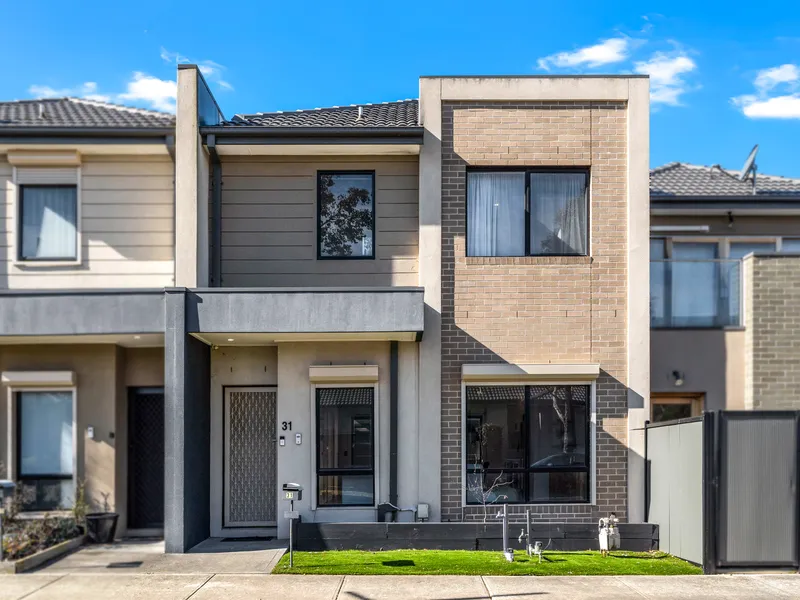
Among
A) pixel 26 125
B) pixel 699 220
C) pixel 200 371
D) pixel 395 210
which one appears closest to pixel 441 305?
pixel 395 210

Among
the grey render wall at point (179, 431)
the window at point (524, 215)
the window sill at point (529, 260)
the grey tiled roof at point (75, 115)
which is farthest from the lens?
the grey tiled roof at point (75, 115)

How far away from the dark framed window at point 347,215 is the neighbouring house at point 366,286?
0.11 ft

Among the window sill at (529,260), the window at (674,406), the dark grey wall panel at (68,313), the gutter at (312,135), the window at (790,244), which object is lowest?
the window at (674,406)

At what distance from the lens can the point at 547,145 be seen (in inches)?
493

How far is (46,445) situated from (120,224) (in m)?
3.75

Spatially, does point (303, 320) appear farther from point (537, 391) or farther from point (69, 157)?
point (69, 157)

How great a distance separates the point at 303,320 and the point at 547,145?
4.70 m

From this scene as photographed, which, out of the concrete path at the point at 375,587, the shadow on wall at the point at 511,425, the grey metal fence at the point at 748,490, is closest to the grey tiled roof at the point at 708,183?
the shadow on wall at the point at 511,425

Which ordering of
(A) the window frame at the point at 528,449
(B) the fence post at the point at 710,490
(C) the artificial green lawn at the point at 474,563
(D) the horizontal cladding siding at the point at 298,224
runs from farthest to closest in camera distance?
(D) the horizontal cladding siding at the point at 298,224, (A) the window frame at the point at 528,449, (C) the artificial green lawn at the point at 474,563, (B) the fence post at the point at 710,490

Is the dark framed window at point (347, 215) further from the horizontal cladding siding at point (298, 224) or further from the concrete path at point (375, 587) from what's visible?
the concrete path at point (375, 587)

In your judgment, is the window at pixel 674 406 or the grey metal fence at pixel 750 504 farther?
the window at pixel 674 406

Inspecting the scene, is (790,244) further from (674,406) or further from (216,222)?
(216,222)

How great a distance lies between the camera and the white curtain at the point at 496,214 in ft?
41.2

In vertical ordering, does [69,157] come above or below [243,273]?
above
